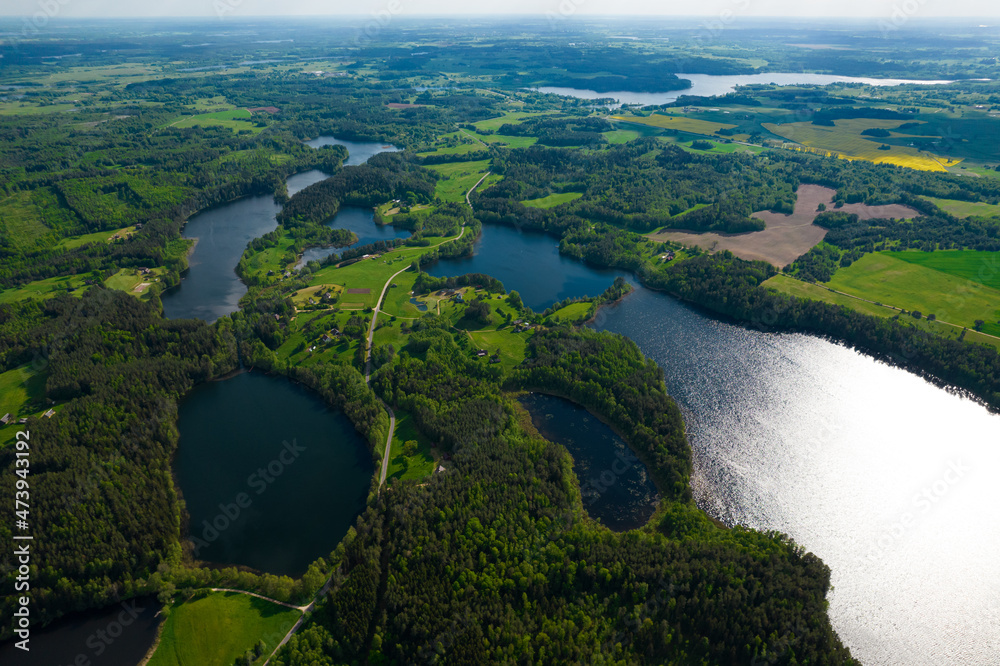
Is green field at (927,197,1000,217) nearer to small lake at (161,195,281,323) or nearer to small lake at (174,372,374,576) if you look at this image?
small lake at (174,372,374,576)

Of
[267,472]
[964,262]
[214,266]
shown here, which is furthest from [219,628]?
[964,262]

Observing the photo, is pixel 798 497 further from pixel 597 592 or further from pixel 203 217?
pixel 203 217

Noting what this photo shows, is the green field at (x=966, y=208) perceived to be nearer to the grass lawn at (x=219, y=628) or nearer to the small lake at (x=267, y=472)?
the small lake at (x=267, y=472)

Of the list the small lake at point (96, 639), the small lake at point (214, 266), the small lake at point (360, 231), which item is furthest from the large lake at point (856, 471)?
the small lake at point (214, 266)

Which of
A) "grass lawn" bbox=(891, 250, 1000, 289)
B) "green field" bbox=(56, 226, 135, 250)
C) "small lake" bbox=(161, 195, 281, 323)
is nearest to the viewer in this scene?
"grass lawn" bbox=(891, 250, 1000, 289)

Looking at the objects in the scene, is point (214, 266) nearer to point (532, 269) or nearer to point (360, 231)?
point (360, 231)

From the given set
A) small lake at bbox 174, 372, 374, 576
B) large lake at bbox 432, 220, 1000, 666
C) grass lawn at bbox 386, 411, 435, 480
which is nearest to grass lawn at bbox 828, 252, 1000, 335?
large lake at bbox 432, 220, 1000, 666
